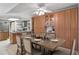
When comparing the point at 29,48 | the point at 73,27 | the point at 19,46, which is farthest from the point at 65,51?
the point at 19,46

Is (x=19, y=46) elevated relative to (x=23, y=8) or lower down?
lower down

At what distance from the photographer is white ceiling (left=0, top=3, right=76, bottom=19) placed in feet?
6.53

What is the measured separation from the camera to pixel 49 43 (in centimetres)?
204

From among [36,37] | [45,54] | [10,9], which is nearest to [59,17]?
[36,37]

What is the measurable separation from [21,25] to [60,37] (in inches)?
28.0

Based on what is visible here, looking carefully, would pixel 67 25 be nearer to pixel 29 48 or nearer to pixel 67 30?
pixel 67 30

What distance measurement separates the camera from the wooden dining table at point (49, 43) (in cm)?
194

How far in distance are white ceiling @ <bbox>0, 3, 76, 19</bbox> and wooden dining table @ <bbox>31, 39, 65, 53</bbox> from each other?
478mm

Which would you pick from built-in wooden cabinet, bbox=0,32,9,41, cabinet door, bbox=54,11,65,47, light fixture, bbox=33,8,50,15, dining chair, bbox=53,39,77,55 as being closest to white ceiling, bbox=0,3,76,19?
light fixture, bbox=33,8,50,15

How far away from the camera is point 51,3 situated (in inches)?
79.5

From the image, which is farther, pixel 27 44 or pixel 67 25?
pixel 27 44

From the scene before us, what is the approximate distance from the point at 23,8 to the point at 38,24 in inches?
15.3
